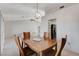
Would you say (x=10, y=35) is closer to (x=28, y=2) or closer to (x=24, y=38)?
(x=24, y=38)

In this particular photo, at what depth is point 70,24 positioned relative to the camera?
88.5 inches

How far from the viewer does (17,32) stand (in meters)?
2.21

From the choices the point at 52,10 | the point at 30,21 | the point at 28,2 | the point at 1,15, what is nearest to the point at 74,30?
the point at 52,10

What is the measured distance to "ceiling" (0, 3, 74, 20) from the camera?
87.7 inches

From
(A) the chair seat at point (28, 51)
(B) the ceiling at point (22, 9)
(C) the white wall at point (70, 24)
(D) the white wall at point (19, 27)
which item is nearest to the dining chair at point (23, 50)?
(A) the chair seat at point (28, 51)

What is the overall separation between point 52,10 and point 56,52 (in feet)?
2.52

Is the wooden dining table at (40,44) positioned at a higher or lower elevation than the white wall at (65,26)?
lower

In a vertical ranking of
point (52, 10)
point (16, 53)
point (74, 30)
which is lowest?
point (16, 53)

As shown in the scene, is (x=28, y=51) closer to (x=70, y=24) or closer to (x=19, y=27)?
(x=19, y=27)

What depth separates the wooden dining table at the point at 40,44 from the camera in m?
2.22

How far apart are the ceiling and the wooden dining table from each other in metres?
0.45

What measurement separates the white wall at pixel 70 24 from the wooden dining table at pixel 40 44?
0.18 metres

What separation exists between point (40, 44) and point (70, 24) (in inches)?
25.5

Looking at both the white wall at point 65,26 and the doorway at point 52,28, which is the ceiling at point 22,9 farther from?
the doorway at point 52,28
